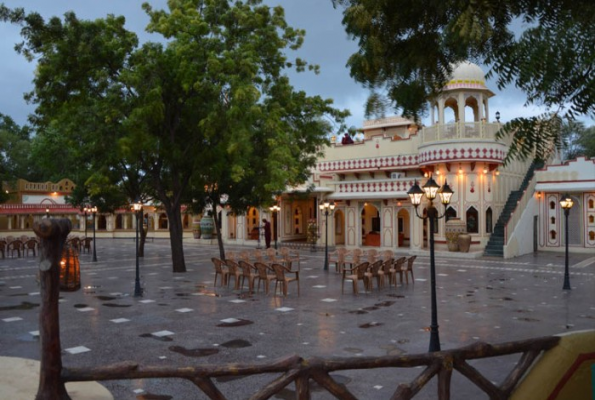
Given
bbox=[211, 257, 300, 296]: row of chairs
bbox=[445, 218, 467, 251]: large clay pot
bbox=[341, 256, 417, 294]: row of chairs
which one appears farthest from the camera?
bbox=[445, 218, 467, 251]: large clay pot

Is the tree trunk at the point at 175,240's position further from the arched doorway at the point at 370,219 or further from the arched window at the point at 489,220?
the arched doorway at the point at 370,219

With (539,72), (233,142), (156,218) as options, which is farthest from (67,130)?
(156,218)

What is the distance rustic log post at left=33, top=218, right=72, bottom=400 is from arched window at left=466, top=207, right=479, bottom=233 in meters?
25.8

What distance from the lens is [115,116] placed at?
17375 millimetres

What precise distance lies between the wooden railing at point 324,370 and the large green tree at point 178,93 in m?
13.2

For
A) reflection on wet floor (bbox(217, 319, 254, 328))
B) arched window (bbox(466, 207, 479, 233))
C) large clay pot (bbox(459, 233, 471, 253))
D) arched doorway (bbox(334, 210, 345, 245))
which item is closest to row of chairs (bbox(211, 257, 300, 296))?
reflection on wet floor (bbox(217, 319, 254, 328))

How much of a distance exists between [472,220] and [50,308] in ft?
85.2

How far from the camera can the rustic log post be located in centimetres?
377

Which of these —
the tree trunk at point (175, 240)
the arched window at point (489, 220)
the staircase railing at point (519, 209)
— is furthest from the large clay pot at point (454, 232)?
the tree trunk at point (175, 240)

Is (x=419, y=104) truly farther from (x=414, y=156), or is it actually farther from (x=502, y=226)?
(x=414, y=156)

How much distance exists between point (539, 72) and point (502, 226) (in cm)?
2565

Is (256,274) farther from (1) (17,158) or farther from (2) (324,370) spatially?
(1) (17,158)

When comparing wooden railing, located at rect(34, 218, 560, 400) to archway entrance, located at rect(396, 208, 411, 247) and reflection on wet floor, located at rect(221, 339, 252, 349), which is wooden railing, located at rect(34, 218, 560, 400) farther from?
archway entrance, located at rect(396, 208, 411, 247)

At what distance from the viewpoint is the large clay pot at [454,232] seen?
2634cm
